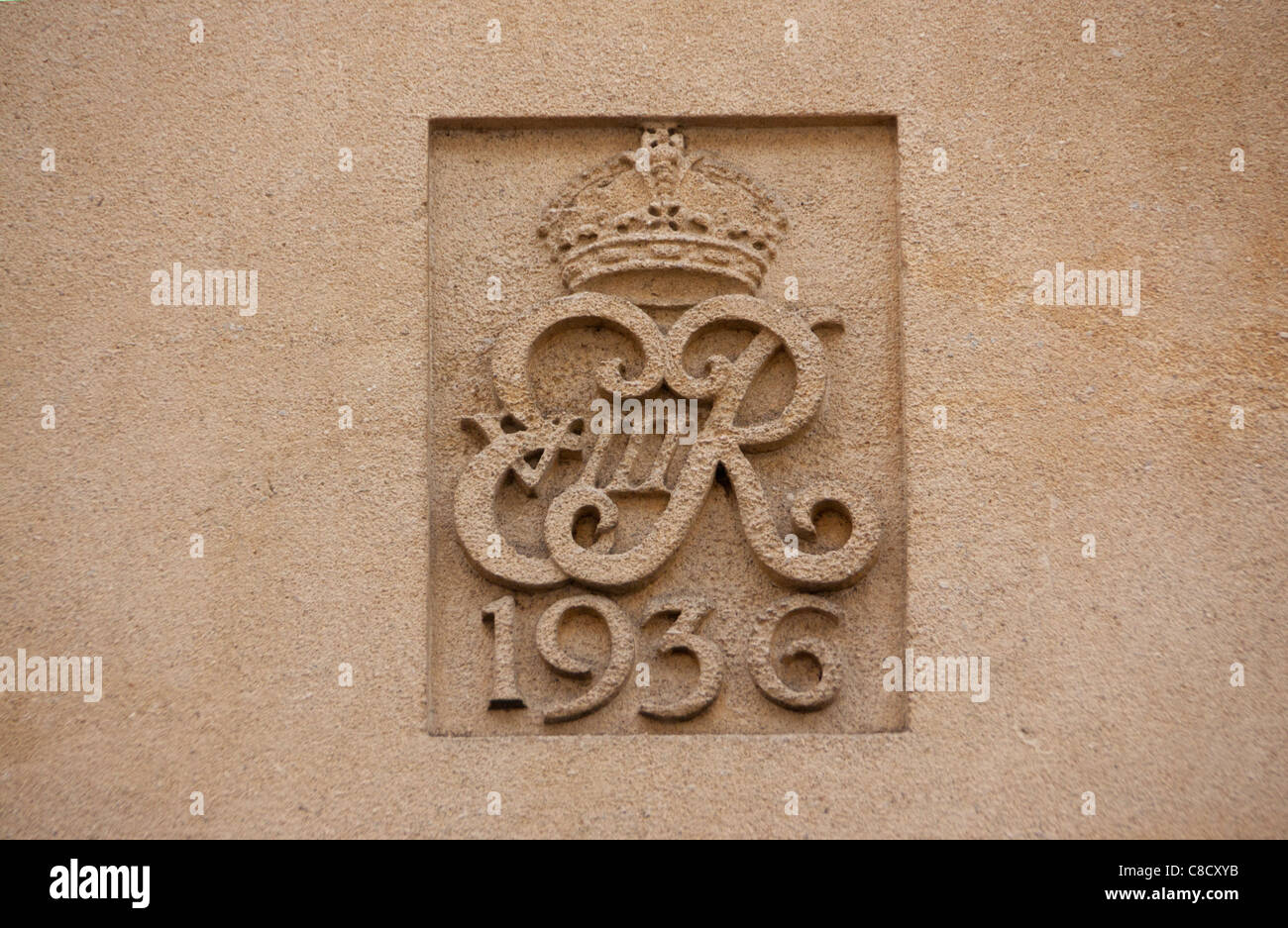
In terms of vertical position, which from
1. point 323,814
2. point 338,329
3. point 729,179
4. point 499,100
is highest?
point 499,100

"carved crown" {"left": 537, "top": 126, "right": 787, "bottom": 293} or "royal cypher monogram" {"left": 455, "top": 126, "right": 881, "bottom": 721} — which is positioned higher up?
"carved crown" {"left": 537, "top": 126, "right": 787, "bottom": 293}

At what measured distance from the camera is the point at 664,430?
3.22 m

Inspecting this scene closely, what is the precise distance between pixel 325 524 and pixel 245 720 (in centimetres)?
46

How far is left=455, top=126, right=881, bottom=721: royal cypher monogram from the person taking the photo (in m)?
3.09

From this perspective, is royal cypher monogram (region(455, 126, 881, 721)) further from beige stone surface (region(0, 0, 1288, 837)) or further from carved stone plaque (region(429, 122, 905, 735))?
beige stone surface (region(0, 0, 1288, 837))

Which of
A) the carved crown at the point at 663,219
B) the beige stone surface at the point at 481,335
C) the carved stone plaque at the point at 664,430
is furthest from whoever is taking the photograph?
the carved crown at the point at 663,219

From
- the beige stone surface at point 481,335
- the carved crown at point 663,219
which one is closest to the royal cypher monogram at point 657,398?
the carved crown at point 663,219

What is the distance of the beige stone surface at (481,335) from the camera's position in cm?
296

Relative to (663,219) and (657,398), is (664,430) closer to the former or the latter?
(657,398)

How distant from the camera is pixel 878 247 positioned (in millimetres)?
3316

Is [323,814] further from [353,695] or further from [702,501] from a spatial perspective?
[702,501]

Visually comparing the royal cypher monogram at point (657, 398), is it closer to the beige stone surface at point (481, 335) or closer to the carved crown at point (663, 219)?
the carved crown at point (663, 219)

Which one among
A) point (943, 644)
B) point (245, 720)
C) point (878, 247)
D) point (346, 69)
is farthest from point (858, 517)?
point (346, 69)

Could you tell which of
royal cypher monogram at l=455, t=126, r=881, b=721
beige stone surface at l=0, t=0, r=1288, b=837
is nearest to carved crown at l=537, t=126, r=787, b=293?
royal cypher monogram at l=455, t=126, r=881, b=721
